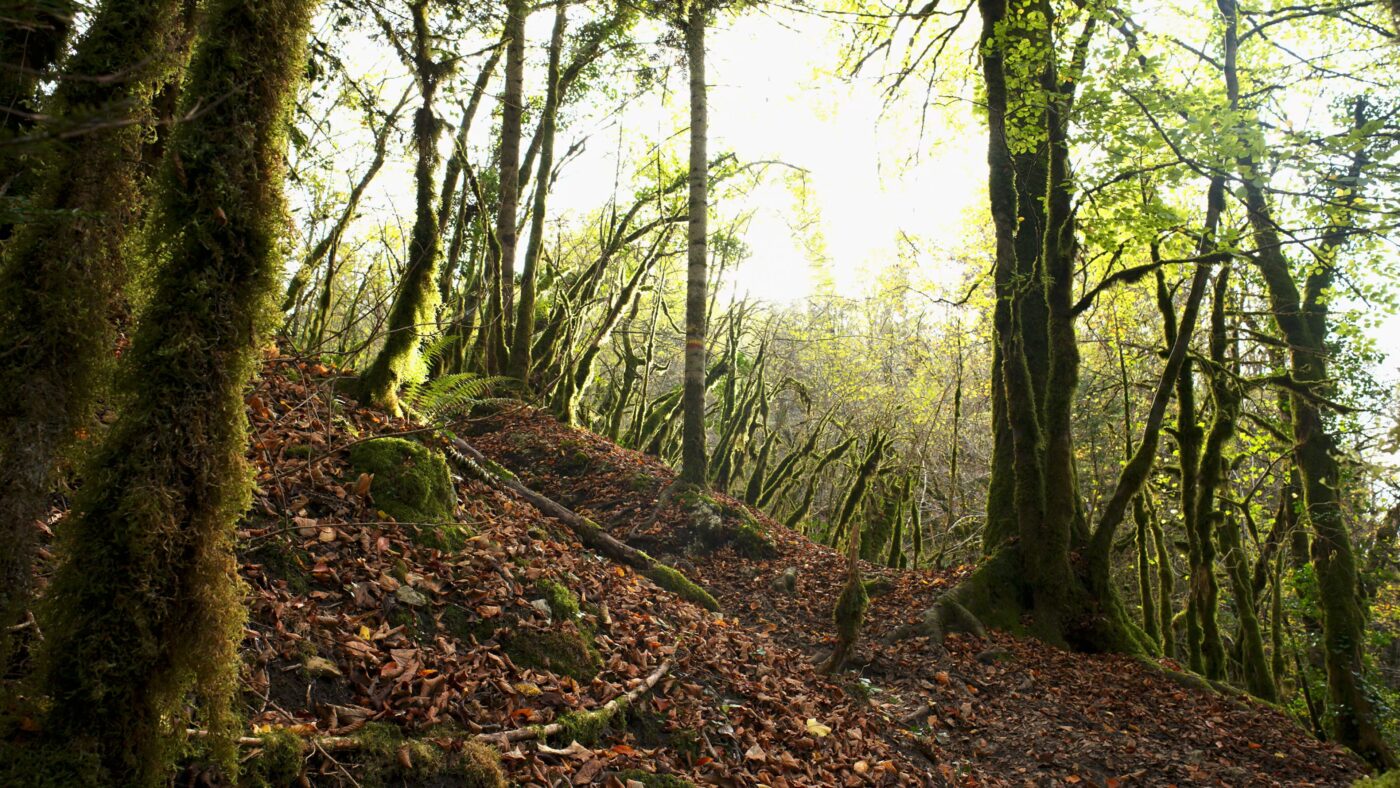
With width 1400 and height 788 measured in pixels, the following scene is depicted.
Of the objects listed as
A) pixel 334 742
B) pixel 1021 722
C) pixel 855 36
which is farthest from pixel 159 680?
pixel 855 36

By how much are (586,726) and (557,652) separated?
621 millimetres

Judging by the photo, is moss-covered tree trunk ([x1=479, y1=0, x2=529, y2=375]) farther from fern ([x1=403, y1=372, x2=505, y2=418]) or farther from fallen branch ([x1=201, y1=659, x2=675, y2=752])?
fallen branch ([x1=201, y1=659, x2=675, y2=752])

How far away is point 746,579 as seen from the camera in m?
9.02

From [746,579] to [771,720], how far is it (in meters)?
4.02

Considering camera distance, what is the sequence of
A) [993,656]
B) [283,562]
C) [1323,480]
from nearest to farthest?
1. [283,562]
2. [993,656]
3. [1323,480]

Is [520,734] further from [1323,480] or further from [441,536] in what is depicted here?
[1323,480]

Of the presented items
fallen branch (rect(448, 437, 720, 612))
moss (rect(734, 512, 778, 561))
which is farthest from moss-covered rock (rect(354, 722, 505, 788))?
moss (rect(734, 512, 778, 561))

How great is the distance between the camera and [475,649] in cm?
385

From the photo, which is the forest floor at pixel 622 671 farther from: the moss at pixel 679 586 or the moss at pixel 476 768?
the moss at pixel 679 586

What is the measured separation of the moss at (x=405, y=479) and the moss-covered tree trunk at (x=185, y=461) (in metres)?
2.33

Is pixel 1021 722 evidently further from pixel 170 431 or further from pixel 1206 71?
pixel 1206 71

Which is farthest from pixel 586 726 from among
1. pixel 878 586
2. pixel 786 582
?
pixel 878 586

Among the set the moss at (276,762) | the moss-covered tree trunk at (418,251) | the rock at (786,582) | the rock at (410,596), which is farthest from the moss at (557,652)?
the rock at (786,582)

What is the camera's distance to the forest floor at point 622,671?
10.7 ft
